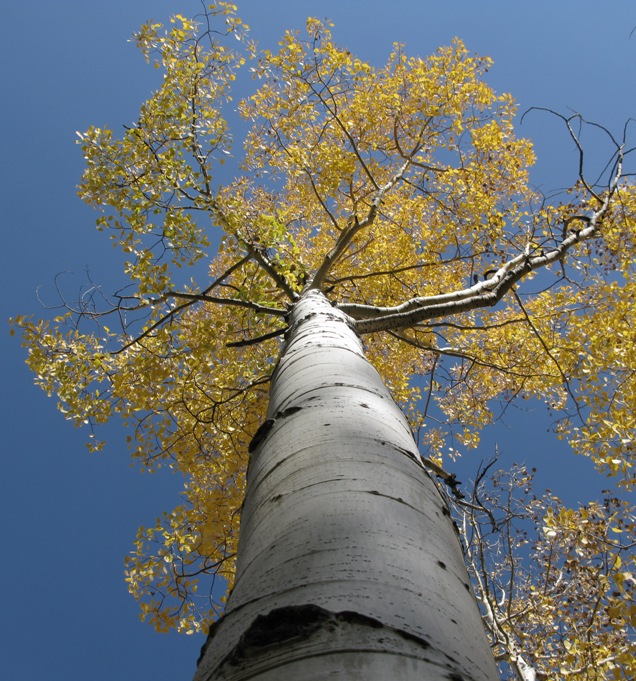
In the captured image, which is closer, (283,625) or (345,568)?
(283,625)

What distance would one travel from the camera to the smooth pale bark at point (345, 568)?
0.74 meters

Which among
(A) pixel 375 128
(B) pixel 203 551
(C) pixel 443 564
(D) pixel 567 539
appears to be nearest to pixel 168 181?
(B) pixel 203 551

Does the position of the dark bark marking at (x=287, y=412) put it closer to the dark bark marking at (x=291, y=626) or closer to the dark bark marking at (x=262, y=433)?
the dark bark marking at (x=262, y=433)

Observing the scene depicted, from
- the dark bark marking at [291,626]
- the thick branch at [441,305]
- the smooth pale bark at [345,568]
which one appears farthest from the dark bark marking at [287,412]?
the thick branch at [441,305]

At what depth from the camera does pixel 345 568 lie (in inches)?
35.5

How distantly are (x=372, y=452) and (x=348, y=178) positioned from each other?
491 cm

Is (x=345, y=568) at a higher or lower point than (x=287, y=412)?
lower

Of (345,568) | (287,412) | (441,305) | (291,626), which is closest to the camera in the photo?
(291,626)

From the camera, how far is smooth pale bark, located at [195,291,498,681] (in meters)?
0.74

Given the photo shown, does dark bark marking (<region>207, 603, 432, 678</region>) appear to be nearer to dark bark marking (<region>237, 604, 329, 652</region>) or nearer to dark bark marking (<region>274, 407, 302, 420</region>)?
dark bark marking (<region>237, 604, 329, 652</region>)

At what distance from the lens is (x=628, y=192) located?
573cm

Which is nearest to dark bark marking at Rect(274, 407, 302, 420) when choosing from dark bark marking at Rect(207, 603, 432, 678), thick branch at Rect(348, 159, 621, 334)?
dark bark marking at Rect(207, 603, 432, 678)

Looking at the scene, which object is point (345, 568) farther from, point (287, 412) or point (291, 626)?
point (287, 412)

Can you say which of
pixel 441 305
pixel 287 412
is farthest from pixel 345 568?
pixel 441 305
